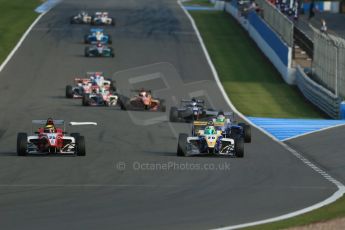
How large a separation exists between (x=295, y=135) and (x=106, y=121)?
600 centimetres

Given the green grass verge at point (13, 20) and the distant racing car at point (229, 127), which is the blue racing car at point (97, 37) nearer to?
the green grass verge at point (13, 20)

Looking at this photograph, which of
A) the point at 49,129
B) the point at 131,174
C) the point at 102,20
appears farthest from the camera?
the point at 102,20

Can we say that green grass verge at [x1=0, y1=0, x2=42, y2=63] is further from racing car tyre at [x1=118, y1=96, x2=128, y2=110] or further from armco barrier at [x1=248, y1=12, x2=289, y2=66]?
racing car tyre at [x1=118, y1=96, x2=128, y2=110]

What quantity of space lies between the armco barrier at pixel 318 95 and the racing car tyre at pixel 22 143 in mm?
14800

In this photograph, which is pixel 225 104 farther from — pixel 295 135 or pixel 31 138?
pixel 31 138

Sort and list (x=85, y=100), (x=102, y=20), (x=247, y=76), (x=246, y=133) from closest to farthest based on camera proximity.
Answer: (x=246, y=133) → (x=85, y=100) → (x=247, y=76) → (x=102, y=20)

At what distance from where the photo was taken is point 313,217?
16.9m

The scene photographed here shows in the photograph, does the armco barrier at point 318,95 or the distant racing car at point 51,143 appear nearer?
the distant racing car at point 51,143

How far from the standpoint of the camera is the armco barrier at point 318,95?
37719 millimetres

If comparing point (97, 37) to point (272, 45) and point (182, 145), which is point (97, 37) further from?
point (182, 145)

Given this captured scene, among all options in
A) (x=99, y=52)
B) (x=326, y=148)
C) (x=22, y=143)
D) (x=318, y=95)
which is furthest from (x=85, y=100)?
(x=99, y=52)

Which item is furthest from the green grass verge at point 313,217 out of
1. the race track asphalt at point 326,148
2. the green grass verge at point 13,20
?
the green grass verge at point 13,20

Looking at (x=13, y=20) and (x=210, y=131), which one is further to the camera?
(x=13, y=20)

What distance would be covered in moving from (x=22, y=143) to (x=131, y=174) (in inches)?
139
